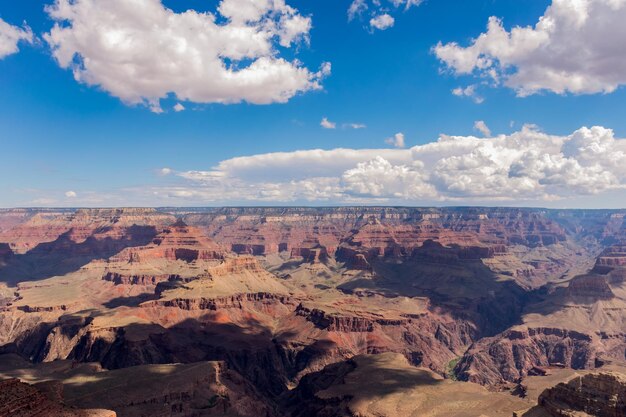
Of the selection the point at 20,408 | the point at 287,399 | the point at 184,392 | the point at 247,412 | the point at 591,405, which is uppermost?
the point at 20,408

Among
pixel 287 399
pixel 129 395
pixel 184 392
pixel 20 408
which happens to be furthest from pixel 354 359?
pixel 20 408

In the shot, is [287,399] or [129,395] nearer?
[129,395]

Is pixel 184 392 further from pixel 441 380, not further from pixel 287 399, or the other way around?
pixel 441 380

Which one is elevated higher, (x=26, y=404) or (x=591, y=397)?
(x=26, y=404)

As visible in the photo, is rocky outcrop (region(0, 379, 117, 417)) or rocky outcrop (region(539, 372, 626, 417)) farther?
Answer: rocky outcrop (region(539, 372, 626, 417))

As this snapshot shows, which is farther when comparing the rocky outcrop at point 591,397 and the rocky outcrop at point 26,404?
the rocky outcrop at point 591,397

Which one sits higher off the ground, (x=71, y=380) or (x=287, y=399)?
(x=71, y=380)

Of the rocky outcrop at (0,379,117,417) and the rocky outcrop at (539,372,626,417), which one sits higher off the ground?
the rocky outcrop at (0,379,117,417)

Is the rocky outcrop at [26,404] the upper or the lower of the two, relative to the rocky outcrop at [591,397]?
upper
